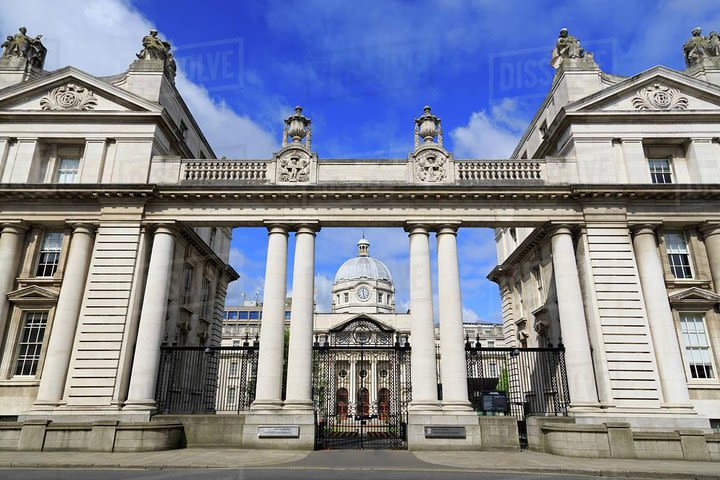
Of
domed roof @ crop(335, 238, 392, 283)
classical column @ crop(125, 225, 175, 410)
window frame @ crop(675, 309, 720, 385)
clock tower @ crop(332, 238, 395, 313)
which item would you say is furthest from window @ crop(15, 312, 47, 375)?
domed roof @ crop(335, 238, 392, 283)

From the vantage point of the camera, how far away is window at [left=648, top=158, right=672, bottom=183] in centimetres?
2233

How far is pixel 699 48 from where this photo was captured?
25.2 metres

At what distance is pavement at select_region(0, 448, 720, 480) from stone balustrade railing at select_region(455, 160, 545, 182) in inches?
457

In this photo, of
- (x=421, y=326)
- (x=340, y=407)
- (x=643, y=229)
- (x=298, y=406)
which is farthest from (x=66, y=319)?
(x=643, y=229)

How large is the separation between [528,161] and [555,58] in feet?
25.9

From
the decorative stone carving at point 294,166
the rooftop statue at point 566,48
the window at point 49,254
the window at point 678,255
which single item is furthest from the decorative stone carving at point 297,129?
the window at point 678,255

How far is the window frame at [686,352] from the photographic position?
19312 millimetres

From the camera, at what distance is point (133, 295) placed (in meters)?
19.8

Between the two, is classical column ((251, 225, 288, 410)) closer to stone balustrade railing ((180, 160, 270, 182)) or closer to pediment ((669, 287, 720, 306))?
stone balustrade railing ((180, 160, 270, 182))

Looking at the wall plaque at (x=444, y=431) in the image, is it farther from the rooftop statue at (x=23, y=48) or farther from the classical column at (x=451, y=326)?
the rooftop statue at (x=23, y=48)

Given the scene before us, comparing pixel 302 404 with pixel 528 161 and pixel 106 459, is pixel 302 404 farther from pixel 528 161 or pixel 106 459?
pixel 528 161

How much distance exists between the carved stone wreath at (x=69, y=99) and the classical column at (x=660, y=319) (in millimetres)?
25769

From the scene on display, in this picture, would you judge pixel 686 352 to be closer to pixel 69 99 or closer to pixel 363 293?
pixel 69 99

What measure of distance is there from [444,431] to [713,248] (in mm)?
14198
